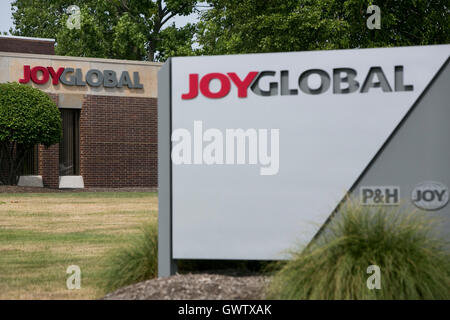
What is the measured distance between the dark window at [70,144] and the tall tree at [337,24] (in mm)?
9081

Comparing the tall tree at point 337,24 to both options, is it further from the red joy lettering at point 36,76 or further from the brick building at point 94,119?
the red joy lettering at point 36,76

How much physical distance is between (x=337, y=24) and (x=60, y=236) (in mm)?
11550

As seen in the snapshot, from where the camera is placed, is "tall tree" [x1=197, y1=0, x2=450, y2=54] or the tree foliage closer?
"tall tree" [x1=197, y1=0, x2=450, y2=54]

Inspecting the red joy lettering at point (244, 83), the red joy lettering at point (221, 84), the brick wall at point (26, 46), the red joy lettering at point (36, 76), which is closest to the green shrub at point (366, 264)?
the red joy lettering at point (244, 83)

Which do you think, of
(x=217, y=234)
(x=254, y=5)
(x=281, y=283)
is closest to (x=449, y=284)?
(x=281, y=283)

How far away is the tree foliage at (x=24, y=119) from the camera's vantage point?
81.6 ft

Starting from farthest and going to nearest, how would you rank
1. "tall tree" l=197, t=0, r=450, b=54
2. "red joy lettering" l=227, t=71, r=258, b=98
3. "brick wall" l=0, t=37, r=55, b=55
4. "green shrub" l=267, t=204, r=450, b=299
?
"brick wall" l=0, t=37, r=55, b=55 < "tall tree" l=197, t=0, r=450, b=54 < "red joy lettering" l=227, t=71, r=258, b=98 < "green shrub" l=267, t=204, r=450, b=299

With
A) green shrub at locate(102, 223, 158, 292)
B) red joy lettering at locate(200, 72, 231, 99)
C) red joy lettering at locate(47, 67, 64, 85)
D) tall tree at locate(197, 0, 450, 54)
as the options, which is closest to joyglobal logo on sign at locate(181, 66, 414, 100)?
red joy lettering at locate(200, 72, 231, 99)

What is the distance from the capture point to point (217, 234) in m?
Result: 7.18

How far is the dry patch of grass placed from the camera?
8492mm

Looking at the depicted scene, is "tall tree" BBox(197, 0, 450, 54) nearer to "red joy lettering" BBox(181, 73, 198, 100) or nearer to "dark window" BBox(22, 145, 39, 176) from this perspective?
"dark window" BBox(22, 145, 39, 176)

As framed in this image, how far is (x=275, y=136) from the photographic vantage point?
7.06 m

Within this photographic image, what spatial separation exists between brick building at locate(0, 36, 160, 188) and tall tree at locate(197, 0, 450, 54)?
25.1 ft

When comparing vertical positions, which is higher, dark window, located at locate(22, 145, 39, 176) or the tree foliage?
the tree foliage
